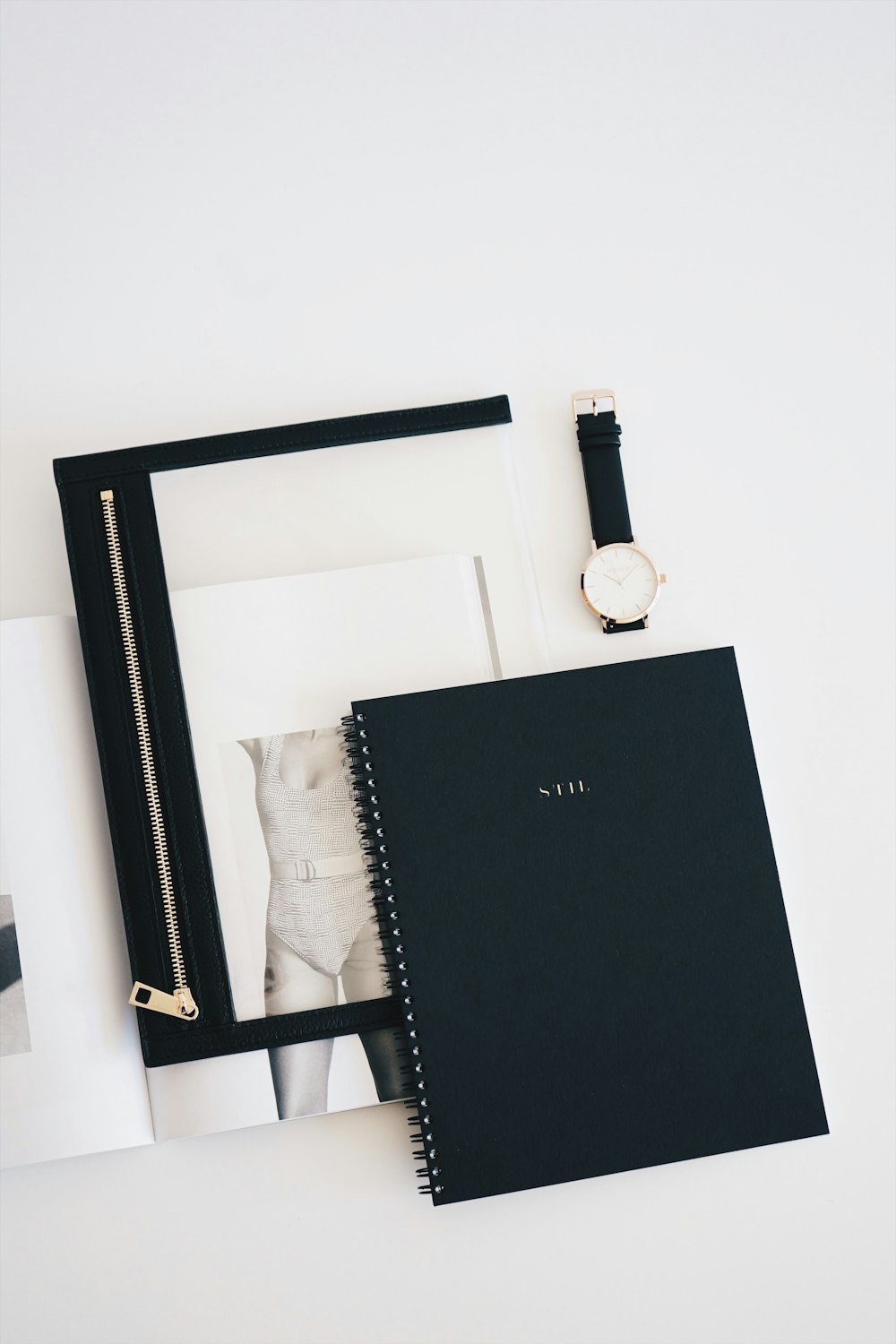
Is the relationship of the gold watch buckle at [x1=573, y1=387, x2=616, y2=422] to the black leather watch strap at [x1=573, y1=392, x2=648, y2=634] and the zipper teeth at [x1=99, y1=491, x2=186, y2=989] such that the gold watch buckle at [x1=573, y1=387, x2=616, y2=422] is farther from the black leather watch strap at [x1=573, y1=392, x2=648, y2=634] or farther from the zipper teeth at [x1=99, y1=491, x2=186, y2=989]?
the zipper teeth at [x1=99, y1=491, x2=186, y2=989]

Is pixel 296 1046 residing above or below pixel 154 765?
below

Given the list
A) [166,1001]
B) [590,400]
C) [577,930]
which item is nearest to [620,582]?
[590,400]

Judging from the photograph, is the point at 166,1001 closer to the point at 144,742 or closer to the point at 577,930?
the point at 144,742

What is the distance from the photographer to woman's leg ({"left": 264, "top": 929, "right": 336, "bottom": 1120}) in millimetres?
864

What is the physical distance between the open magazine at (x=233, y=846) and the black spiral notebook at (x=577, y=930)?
0.12 feet

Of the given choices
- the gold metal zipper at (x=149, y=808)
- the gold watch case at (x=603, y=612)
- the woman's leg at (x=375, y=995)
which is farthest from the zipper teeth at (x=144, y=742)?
the gold watch case at (x=603, y=612)

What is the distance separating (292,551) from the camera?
0.91 metres

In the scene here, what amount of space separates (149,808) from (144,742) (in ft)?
0.17

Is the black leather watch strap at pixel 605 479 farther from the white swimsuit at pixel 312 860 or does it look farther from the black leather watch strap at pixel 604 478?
the white swimsuit at pixel 312 860

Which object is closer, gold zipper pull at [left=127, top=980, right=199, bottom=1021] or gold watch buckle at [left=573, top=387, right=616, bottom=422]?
gold zipper pull at [left=127, top=980, right=199, bottom=1021]

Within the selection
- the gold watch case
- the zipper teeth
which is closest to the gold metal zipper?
the zipper teeth

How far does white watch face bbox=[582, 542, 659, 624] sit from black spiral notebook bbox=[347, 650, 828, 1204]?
6cm

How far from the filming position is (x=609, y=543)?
0.94 metres

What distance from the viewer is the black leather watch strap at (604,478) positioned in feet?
3.08
